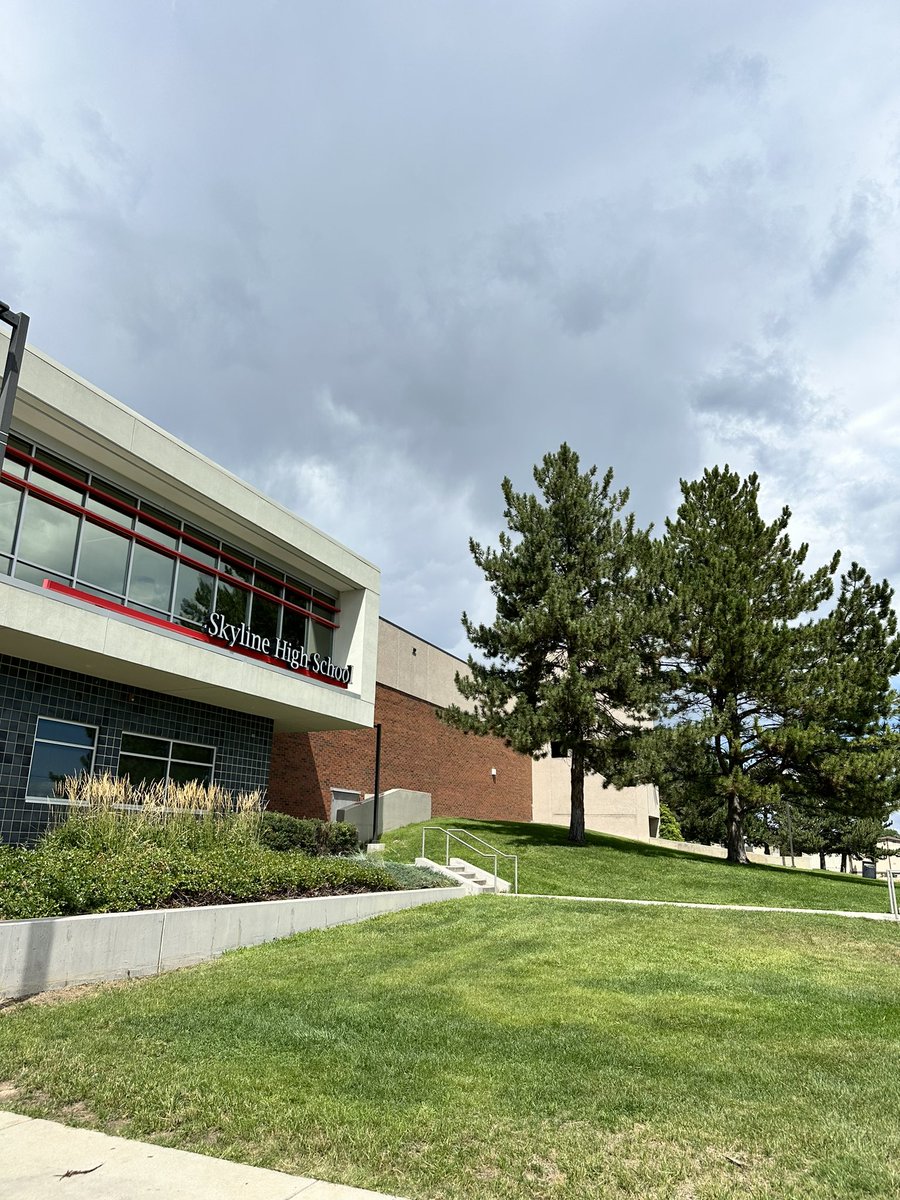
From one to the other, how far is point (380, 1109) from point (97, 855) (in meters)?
7.78

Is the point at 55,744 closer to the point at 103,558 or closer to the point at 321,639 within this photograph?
the point at 103,558

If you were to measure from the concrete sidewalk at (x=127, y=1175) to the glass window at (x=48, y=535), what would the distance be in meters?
11.7

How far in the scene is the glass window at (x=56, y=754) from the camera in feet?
48.7

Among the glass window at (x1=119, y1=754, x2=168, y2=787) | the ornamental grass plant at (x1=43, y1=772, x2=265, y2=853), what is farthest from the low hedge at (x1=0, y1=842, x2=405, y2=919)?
the glass window at (x1=119, y1=754, x2=168, y2=787)

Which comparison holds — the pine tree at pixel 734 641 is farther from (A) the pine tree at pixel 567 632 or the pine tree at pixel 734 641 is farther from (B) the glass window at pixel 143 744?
(B) the glass window at pixel 143 744

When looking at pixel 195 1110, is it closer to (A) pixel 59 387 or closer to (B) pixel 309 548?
(A) pixel 59 387

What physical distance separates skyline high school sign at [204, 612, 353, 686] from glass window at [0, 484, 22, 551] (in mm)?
4518

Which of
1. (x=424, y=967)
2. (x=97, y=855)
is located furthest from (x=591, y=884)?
(x=97, y=855)

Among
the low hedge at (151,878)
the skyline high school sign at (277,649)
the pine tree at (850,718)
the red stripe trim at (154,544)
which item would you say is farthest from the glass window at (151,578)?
the pine tree at (850,718)

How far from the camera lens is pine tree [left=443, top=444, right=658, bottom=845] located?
2366 centimetres

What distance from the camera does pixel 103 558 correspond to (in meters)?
16.0

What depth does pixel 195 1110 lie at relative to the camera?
16.9ft

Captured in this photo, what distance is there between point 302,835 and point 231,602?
560cm

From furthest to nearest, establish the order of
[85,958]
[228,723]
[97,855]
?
[228,723] < [97,855] < [85,958]
